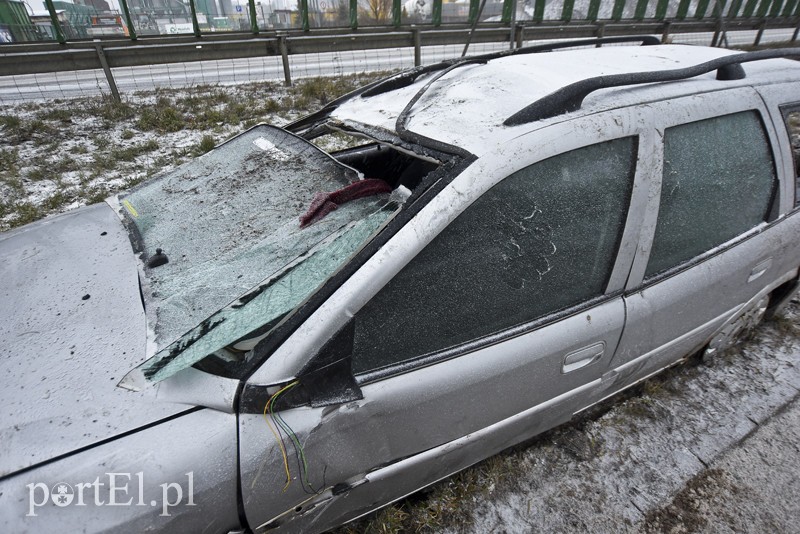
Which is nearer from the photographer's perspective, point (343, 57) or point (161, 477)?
point (161, 477)

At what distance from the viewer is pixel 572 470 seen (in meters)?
1.95

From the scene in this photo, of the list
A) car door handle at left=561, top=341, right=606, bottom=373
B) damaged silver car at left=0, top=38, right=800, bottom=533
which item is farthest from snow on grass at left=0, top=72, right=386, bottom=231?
car door handle at left=561, top=341, right=606, bottom=373

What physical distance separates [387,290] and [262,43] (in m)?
7.54

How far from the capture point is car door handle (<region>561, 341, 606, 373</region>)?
5.20ft

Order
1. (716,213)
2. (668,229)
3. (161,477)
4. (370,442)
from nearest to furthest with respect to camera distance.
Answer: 1. (161,477)
2. (370,442)
3. (668,229)
4. (716,213)

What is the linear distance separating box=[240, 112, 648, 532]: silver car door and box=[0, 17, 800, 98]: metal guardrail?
3761 millimetres

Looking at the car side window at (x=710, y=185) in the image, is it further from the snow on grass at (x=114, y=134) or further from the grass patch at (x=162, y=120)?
the grass patch at (x=162, y=120)

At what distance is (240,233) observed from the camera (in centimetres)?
170

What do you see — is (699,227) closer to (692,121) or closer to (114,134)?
Result: (692,121)

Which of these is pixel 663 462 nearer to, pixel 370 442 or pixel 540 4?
pixel 370 442

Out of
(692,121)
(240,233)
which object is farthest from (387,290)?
A: (692,121)

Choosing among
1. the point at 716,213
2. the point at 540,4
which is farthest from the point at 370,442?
the point at 540,4

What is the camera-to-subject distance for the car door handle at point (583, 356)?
1.59 meters

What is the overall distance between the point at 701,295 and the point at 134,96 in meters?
8.20
